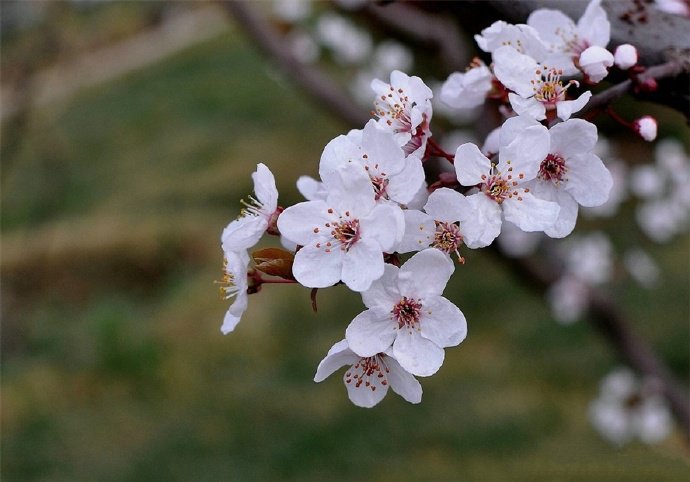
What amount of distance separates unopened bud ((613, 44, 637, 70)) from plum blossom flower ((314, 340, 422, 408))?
52cm

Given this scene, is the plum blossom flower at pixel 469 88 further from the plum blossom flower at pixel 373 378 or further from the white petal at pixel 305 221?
the plum blossom flower at pixel 373 378

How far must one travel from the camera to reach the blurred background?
346 centimetres

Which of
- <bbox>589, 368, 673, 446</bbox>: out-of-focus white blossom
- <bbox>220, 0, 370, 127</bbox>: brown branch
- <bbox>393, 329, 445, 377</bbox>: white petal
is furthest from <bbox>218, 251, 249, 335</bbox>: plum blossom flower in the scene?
<bbox>589, 368, 673, 446</bbox>: out-of-focus white blossom

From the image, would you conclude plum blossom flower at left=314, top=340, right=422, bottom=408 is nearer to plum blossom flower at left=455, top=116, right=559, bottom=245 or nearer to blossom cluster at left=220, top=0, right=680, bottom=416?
blossom cluster at left=220, top=0, right=680, bottom=416

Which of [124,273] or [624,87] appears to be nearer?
[624,87]

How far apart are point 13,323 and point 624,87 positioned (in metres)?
4.33

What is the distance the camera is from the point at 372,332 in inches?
33.8

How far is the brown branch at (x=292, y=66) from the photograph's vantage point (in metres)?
2.89

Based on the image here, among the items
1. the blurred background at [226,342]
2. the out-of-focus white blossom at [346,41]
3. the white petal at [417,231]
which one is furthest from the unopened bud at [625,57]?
the out-of-focus white blossom at [346,41]

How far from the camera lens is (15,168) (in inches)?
311

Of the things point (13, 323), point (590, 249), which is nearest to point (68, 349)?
point (13, 323)

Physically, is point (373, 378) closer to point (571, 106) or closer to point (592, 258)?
point (571, 106)

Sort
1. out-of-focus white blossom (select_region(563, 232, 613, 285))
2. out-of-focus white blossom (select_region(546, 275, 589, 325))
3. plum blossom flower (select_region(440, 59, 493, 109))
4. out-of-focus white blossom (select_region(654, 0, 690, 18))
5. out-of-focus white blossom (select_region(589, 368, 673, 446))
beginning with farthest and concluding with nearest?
out-of-focus white blossom (select_region(563, 232, 613, 285)), out-of-focus white blossom (select_region(589, 368, 673, 446)), out-of-focus white blossom (select_region(546, 275, 589, 325)), out-of-focus white blossom (select_region(654, 0, 690, 18)), plum blossom flower (select_region(440, 59, 493, 109))

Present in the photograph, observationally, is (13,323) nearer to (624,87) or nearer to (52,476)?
(52,476)
